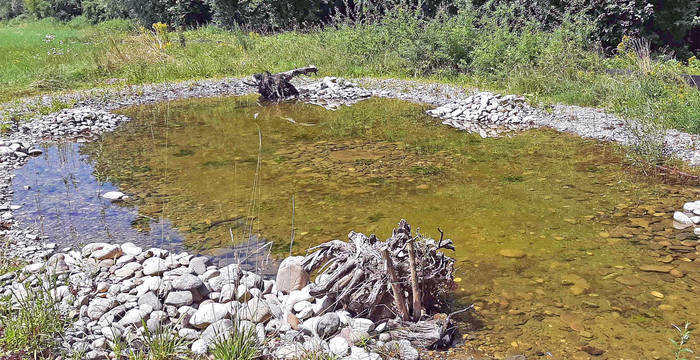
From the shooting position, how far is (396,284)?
308 cm

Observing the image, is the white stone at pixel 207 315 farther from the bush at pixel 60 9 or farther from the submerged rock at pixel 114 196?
the bush at pixel 60 9

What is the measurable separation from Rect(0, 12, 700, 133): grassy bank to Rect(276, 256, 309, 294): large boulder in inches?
212

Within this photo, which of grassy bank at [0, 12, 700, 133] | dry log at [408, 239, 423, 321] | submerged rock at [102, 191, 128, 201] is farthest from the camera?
grassy bank at [0, 12, 700, 133]

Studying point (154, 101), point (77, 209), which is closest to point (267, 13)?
point (154, 101)

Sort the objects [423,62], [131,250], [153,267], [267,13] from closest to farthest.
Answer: [153,267], [131,250], [423,62], [267,13]

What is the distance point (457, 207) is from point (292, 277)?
2443mm

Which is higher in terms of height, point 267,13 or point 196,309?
point 267,13

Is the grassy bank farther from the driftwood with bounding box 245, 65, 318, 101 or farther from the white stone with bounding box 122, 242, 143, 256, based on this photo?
the white stone with bounding box 122, 242, 143, 256

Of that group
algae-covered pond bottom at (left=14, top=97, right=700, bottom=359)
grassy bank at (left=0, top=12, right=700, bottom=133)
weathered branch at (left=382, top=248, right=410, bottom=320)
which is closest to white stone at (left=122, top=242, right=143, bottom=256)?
algae-covered pond bottom at (left=14, top=97, right=700, bottom=359)

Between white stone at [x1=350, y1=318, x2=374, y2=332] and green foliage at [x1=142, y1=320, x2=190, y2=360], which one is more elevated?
green foliage at [x1=142, y1=320, x2=190, y2=360]

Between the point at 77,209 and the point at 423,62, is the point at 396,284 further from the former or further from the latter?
the point at 423,62

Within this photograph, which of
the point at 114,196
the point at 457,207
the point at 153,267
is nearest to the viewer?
the point at 153,267

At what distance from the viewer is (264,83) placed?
1220 cm

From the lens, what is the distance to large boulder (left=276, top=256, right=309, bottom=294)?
356cm
